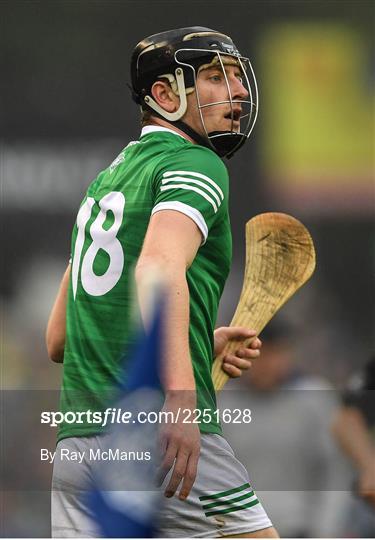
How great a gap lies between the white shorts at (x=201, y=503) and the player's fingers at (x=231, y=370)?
1.20 feet

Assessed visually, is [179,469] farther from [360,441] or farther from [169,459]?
[360,441]

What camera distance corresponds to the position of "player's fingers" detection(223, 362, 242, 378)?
3.18 m

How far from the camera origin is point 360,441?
4281 millimetres

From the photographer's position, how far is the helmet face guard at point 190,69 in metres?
3.05

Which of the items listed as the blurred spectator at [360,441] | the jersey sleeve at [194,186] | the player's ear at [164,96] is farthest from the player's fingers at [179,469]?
the blurred spectator at [360,441]

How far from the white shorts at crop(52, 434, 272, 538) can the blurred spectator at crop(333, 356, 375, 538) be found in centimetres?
133

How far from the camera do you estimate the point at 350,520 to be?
4.01 metres

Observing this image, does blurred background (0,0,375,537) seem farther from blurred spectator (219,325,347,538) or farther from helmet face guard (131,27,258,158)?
helmet face guard (131,27,258,158)

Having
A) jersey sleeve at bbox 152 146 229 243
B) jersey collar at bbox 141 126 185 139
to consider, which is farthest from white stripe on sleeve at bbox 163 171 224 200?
jersey collar at bbox 141 126 185 139

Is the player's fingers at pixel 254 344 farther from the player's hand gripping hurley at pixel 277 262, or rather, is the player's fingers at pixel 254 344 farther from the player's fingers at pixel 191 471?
the player's fingers at pixel 191 471

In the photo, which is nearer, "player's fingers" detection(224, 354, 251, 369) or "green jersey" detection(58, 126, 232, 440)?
"green jersey" detection(58, 126, 232, 440)

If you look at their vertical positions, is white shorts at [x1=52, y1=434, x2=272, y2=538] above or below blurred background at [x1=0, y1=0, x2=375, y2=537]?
below

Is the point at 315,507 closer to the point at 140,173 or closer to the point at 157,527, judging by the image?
the point at 157,527

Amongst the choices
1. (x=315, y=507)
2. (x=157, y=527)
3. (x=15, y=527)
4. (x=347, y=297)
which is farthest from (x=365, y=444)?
(x=157, y=527)
